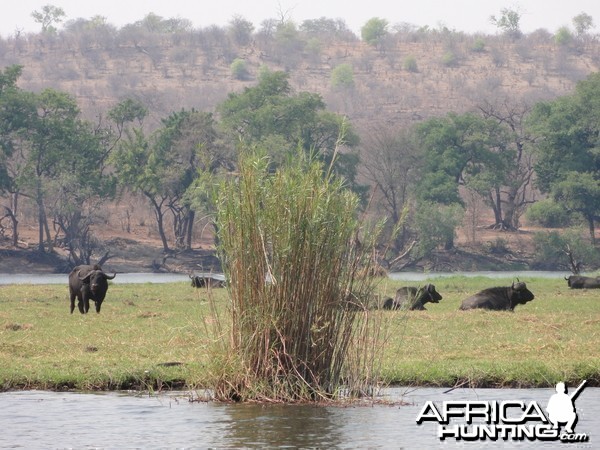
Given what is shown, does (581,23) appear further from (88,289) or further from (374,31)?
(88,289)

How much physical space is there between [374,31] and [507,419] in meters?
117

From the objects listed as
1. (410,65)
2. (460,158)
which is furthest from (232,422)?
(410,65)

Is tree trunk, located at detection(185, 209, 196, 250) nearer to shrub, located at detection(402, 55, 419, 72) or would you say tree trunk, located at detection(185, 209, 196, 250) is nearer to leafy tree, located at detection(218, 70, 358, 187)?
leafy tree, located at detection(218, 70, 358, 187)

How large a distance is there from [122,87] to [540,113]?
43.2 m

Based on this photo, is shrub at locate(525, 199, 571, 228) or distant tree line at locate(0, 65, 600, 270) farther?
shrub at locate(525, 199, 571, 228)

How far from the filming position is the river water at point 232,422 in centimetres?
1108

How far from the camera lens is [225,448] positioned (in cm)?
1086

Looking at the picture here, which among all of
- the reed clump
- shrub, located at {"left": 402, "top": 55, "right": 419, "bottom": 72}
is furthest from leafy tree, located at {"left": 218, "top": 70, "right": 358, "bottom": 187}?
the reed clump

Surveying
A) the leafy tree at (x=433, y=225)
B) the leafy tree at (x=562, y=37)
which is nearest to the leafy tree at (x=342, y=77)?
the leafy tree at (x=562, y=37)

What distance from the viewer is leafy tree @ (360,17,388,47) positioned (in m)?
125

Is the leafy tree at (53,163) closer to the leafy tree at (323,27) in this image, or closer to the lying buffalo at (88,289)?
the lying buffalo at (88,289)

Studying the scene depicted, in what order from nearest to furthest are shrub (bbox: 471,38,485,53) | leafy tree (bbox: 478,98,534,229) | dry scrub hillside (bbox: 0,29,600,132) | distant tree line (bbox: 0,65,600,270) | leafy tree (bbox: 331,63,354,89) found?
distant tree line (bbox: 0,65,600,270)
leafy tree (bbox: 478,98,534,229)
dry scrub hillside (bbox: 0,29,600,132)
leafy tree (bbox: 331,63,354,89)
shrub (bbox: 471,38,485,53)

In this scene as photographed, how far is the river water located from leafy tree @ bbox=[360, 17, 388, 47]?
113182mm

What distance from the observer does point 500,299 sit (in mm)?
24047
